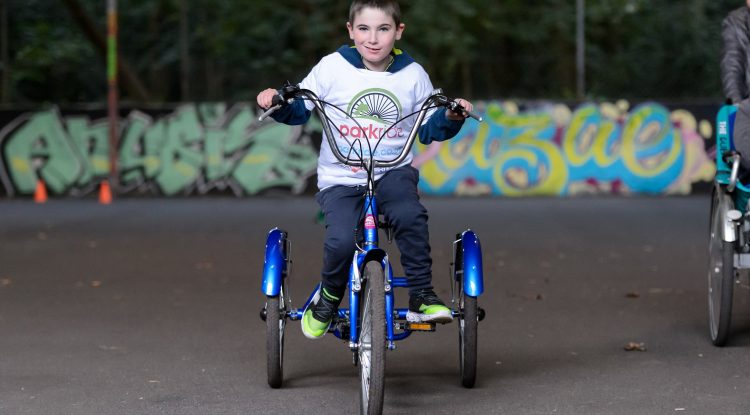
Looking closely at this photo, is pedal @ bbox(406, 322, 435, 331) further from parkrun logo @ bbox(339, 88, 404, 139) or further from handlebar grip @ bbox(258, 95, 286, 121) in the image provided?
handlebar grip @ bbox(258, 95, 286, 121)

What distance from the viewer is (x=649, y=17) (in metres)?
26.5

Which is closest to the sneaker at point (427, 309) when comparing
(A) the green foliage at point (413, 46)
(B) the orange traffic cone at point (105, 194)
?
(B) the orange traffic cone at point (105, 194)

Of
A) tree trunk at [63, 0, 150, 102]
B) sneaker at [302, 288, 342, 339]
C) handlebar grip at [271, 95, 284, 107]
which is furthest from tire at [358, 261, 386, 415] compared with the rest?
tree trunk at [63, 0, 150, 102]

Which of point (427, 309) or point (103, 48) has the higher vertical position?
point (103, 48)

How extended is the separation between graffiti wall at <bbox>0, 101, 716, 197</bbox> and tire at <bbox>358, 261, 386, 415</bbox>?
17.3 m

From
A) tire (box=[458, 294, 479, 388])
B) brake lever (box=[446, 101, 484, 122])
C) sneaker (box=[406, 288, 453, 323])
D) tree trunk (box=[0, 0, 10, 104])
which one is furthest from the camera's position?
tree trunk (box=[0, 0, 10, 104])

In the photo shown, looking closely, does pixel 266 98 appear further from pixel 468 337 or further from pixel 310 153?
pixel 310 153

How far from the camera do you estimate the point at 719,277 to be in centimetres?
775

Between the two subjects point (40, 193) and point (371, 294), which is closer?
point (371, 294)

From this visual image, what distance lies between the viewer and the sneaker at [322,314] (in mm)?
6426

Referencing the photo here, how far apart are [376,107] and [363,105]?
0.19ft

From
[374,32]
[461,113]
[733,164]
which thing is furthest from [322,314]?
[733,164]

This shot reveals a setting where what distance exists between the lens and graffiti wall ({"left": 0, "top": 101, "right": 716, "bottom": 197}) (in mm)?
23312

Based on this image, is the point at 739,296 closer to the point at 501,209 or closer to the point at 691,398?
the point at 691,398
